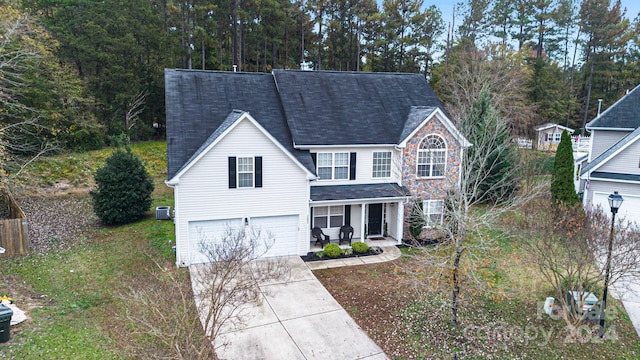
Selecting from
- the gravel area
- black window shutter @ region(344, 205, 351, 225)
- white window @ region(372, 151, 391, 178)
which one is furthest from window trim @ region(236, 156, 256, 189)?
the gravel area

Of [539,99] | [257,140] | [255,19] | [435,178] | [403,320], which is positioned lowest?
[403,320]

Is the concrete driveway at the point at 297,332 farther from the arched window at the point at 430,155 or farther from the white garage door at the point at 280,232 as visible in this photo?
the arched window at the point at 430,155

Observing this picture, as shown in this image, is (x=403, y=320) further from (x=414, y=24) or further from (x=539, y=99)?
(x=539, y=99)

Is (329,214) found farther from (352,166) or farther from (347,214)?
(352,166)

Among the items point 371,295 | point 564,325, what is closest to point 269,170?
point 371,295

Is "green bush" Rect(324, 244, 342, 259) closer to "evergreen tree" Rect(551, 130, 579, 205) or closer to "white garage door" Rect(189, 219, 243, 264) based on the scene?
"white garage door" Rect(189, 219, 243, 264)
